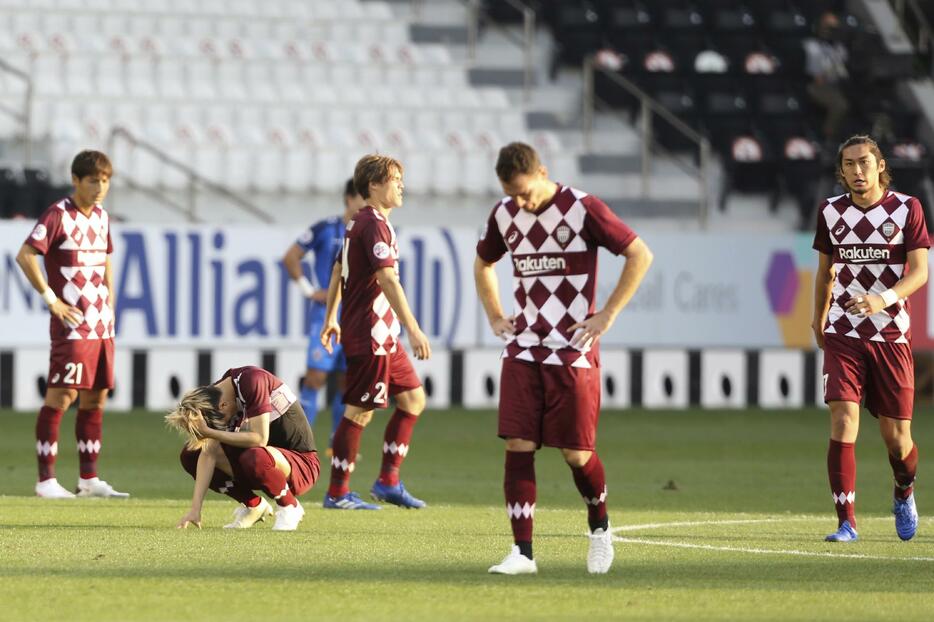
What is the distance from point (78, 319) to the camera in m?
12.2

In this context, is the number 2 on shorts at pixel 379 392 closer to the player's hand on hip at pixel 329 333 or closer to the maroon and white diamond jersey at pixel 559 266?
the player's hand on hip at pixel 329 333

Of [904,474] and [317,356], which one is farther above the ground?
[317,356]

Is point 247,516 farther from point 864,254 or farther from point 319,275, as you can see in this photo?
point 319,275

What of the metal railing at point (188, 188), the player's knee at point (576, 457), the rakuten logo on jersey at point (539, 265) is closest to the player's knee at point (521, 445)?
the player's knee at point (576, 457)

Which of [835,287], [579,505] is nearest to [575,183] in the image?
[579,505]

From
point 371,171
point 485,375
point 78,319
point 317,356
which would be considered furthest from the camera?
point 485,375

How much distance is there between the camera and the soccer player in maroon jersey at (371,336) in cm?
1073

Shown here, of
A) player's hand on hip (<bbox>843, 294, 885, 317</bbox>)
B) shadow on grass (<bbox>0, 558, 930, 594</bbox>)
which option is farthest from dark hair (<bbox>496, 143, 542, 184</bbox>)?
player's hand on hip (<bbox>843, 294, 885, 317</bbox>)

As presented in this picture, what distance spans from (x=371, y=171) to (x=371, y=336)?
3.36ft

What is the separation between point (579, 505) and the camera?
40.0 feet

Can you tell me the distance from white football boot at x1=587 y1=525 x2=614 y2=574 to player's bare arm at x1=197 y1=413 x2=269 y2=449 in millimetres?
2335

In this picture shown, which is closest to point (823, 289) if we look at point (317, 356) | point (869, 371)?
point (869, 371)

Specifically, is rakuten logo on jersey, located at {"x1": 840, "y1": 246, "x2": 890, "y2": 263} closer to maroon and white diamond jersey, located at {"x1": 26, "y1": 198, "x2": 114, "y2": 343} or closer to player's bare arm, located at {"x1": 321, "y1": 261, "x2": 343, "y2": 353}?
player's bare arm, located at {"x1": 321, "y1": 261, "x2": 343, "y2": 353}

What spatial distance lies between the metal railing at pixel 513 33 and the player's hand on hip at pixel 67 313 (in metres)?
17.3
